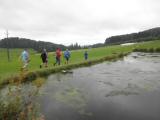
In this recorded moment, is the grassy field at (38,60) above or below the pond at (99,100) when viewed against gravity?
above

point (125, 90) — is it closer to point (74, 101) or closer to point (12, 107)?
point (74, 101)

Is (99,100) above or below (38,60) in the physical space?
below

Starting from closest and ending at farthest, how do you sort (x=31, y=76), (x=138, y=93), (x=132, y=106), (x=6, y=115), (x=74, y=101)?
(x=6, y=115) → (x=132, y=106) → (x=74, y=101) → (x=138, y=93) → (x=31, y=76)

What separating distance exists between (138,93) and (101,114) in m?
4.93

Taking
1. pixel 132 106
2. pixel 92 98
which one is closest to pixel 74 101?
pixel 92 98

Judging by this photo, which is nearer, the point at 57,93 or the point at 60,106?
the point at 60,106

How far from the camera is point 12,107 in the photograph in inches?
262

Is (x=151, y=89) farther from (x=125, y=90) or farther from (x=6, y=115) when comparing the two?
(x=6, y=115)

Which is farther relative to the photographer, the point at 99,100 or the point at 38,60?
the point at 38,60

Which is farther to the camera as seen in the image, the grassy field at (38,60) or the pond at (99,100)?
the grassy field at (38,60)

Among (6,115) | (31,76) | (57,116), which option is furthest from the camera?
(31,76)

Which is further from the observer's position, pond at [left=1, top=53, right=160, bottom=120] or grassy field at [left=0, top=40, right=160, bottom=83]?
grassy field at [left=0, top=40, right=160, bottom=83]

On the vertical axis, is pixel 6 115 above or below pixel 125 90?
above

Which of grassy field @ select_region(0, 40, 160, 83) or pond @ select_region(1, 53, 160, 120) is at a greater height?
grassy field @ select_region(0, 40, 160, 83)
